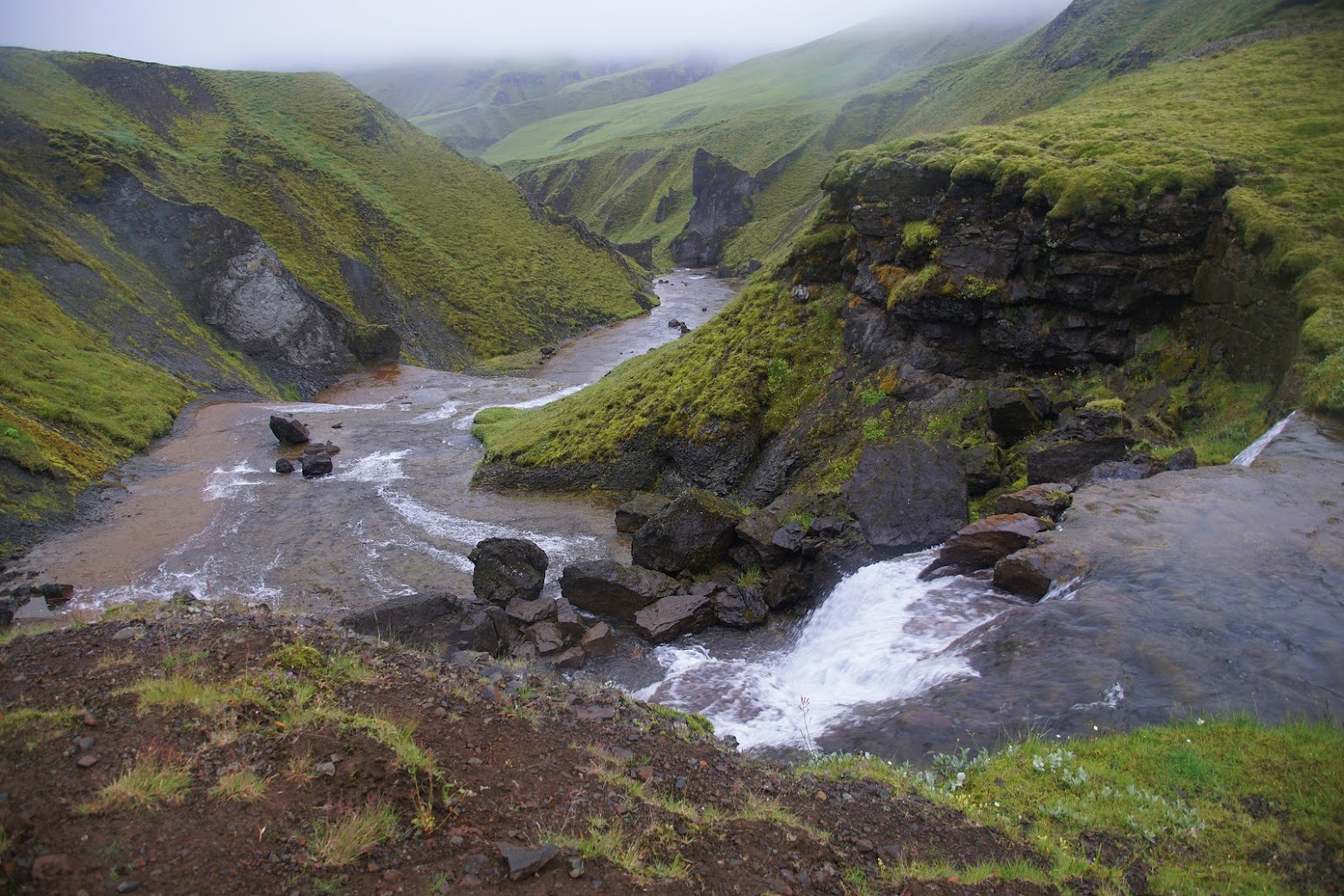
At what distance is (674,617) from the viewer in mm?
18516

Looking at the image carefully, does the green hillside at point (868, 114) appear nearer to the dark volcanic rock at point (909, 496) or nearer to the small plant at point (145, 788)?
the dark volcanic rock at point (909, 496)

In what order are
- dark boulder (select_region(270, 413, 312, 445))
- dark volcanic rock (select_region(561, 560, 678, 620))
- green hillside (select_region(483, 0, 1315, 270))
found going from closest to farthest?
dark volcanic rock (select_region(561, 560, 678, 620)), dark boulder (select_region(270, 413, 312, 445)), green hillside (select_region(483, 0, 1315, 270))

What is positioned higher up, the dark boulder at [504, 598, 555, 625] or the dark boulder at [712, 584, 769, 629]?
the dark boulder at [504, 598, 555, 625]

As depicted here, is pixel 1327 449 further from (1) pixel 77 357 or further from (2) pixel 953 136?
(1) pixel 77 357

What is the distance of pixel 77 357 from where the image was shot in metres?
40.8

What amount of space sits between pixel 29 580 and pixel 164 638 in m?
19.7

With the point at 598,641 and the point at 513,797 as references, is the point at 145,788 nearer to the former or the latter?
the point at 513,797

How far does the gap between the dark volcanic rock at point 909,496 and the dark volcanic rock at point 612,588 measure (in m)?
5.87

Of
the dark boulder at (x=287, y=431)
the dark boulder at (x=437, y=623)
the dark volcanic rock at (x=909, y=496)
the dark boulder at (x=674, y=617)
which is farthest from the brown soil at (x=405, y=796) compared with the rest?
the dark boulder at (x=287, y=431)

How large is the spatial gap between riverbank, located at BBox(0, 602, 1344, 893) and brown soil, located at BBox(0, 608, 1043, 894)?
3cm

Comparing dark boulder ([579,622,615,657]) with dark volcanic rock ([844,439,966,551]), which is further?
dark volcanic rock ([844,439,966,551])

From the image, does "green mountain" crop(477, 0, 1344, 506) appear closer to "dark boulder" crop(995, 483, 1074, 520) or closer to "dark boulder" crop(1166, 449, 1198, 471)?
"dark boulder" crop(1166, 449, 1198, 471)

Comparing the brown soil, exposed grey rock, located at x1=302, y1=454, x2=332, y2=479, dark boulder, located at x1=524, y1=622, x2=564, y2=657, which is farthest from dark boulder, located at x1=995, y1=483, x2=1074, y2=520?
exposed grey rock, located at x1=302, y1=454, x2=332, y2=479

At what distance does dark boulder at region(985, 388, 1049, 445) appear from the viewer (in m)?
21.1
